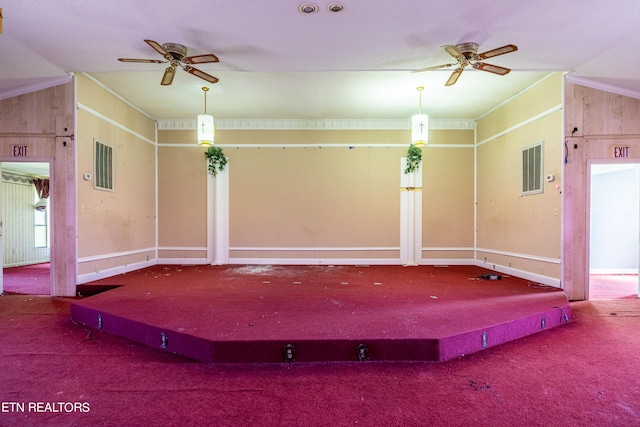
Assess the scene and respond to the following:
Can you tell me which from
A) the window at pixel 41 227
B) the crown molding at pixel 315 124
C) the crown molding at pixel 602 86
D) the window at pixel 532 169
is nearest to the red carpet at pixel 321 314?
the window at pixel 532 169

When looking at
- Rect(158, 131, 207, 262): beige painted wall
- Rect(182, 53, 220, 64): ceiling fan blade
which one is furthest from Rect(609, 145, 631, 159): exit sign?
Rect(158, 131, 207, 262): beige painted wall

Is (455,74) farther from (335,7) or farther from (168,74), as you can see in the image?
(168,74)

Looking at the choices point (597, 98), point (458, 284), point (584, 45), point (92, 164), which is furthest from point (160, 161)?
point (597, 98)

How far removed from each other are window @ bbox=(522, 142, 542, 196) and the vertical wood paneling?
12.6 m

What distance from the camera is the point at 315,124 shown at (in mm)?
7375

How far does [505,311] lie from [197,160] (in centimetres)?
668

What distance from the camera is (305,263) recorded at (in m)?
7.34

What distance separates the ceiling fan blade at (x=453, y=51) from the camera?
383 cm

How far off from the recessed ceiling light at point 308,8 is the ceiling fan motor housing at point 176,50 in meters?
1.67

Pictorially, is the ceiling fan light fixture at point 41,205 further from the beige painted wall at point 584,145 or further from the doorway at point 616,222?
the doorway at point 616,222

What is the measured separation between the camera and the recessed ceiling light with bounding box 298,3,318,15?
317 cm

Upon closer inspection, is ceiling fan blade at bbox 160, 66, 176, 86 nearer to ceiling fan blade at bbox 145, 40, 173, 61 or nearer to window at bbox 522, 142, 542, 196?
ceiling fan blade at bbox 145, 40, 173, 61

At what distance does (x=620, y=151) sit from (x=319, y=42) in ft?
15.6

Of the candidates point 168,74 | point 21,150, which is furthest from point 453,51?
point 21,150
